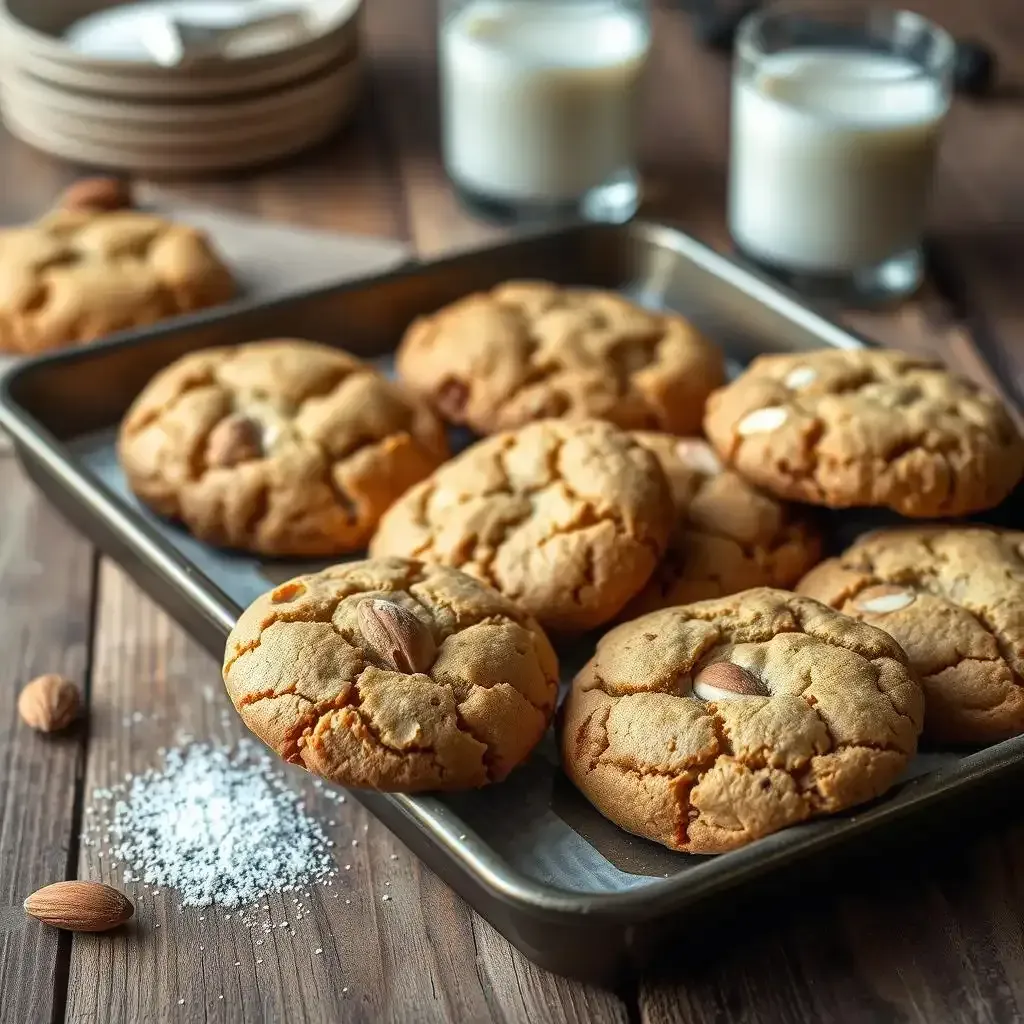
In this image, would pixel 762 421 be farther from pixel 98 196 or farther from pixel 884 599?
pixel 98 196

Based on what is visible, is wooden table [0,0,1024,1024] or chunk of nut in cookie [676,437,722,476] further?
chunk of nut in cookie [676,437,722,476]

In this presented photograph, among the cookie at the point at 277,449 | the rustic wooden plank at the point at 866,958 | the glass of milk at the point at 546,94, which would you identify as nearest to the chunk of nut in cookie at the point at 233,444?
the cookie at the point at 277,449

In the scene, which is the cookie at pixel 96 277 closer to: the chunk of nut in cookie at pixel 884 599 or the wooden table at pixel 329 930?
the wooden table at pixel 329 930

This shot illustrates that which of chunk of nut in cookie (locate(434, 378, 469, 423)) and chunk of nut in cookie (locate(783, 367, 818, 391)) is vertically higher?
chunk of nut in cookie (locate(783, 367, 818, 391))

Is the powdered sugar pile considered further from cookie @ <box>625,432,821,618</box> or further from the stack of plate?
the stack of plate

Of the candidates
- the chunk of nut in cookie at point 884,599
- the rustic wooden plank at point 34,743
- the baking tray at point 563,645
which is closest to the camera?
the baking tray at point 563,645

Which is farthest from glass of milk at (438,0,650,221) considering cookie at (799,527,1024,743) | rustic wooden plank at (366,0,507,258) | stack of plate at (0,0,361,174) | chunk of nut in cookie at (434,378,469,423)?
cookie at (799,527,1024,743)
